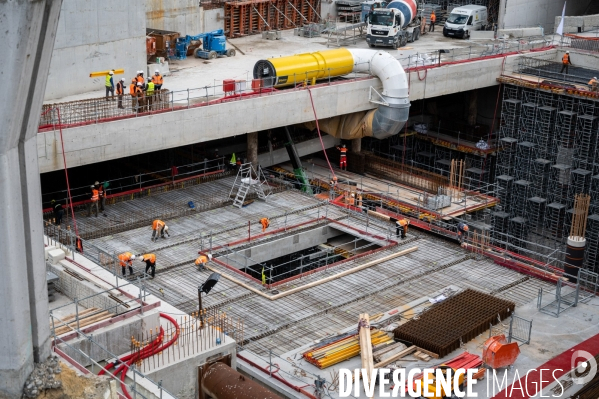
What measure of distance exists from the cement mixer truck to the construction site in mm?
189

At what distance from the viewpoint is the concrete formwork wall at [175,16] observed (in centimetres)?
5050

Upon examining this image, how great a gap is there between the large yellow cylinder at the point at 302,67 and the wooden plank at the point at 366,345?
16514 mm

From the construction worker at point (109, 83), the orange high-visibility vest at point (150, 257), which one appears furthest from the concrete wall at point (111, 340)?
the construction worker at point (109, 83)

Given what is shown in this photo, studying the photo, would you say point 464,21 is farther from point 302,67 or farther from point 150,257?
point 150,257

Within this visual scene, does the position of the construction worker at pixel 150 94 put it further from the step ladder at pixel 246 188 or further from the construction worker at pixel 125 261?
the construction worker at pixel 125 261

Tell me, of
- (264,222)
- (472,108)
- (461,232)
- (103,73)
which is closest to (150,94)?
(103,73)

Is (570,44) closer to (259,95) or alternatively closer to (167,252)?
(259,95)

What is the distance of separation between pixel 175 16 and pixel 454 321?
29207 millimetres

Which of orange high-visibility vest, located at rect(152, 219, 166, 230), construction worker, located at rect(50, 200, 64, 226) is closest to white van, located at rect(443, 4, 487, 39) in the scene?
orange high-visibility vest, located at rect(152, 219, 166, 230)

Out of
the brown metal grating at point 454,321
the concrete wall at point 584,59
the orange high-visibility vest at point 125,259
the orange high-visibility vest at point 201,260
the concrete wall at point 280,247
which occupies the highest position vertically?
the concrete wall at point 584,59

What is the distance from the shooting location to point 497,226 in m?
49.6

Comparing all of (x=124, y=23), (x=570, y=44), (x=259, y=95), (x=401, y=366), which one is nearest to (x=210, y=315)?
(x=401, y=366)

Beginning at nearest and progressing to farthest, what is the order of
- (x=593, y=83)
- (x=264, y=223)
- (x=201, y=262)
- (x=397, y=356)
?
(x=397, y=356), (x=201, y=262), (x=264, y=223), (x=593, y=83)

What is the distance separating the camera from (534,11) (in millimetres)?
61625
